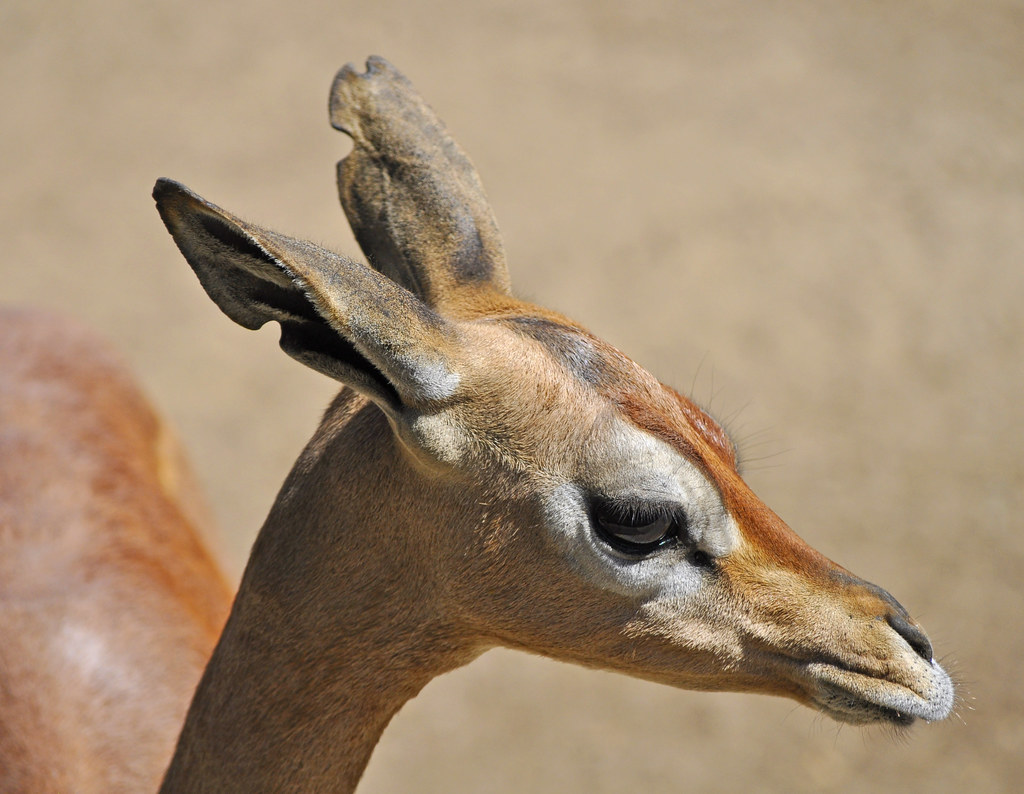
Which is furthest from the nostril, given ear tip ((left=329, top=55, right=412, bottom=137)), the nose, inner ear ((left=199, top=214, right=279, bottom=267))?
ear tip ((left=329, top=55, right=412, bottom=137))

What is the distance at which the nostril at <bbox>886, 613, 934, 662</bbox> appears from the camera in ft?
6.79

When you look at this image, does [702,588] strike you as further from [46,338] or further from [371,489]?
[46,338]

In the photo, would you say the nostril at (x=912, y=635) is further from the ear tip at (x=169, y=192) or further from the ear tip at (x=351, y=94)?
the ear tip at (x=351, y=94)

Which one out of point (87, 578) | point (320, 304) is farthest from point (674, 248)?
point (320, 304)

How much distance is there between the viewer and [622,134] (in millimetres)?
7508

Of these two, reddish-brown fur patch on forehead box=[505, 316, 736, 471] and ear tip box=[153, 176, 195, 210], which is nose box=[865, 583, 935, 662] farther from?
ear tip box=[153, 176, 195, 210]

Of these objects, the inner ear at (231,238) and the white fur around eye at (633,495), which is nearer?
the inner ear at (231,238)

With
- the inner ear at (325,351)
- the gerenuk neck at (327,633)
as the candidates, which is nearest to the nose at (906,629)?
the gerenuk neck at (327,633)

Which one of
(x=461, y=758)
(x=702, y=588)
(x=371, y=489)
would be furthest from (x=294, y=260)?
(x=461, y=758)

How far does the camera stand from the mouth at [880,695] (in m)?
2.03

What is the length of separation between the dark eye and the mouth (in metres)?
0.42

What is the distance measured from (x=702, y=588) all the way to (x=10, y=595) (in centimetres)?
230

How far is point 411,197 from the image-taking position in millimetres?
2514

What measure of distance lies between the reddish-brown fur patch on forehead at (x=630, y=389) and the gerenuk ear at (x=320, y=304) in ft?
0.91
